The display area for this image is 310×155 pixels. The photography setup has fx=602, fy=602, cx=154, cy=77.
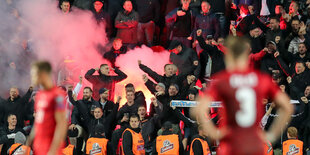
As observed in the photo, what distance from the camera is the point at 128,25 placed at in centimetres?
1332

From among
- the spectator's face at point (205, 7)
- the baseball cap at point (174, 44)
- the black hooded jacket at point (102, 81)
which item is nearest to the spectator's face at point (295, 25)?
the spectator's face at point (205, 7)

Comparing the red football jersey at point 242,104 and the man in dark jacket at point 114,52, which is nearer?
the red football jersey at point 242,104

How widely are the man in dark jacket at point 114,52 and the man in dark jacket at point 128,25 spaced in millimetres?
322

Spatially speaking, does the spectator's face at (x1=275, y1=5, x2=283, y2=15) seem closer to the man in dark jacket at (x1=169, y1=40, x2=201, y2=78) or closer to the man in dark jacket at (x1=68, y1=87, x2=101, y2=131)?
the man in dark jacket at (x1=169, y1=40, x2=201, y2=78)

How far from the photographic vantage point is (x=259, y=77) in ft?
17.7

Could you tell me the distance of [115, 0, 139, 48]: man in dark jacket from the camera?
13.3 metres

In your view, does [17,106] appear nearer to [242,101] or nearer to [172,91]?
[172,91]

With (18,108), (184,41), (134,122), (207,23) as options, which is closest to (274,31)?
(207,23)

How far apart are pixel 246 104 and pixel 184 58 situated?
287 inches

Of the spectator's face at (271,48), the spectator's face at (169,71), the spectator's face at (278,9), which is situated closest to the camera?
the spectator's face at (169,71)

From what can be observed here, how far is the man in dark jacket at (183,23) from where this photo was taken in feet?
43.8

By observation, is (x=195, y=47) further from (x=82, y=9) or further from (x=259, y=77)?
(x=259, y=77)

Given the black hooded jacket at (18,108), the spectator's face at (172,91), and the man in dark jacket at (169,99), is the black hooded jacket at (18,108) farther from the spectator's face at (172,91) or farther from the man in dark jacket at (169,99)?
the spectator's face at (172,91)

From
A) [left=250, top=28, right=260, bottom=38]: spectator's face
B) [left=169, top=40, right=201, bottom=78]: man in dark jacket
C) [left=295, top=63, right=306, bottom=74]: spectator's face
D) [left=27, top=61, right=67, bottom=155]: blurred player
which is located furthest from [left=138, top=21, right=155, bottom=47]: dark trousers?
[left=27, top=61, right=67, bottom=155]: blurred player
